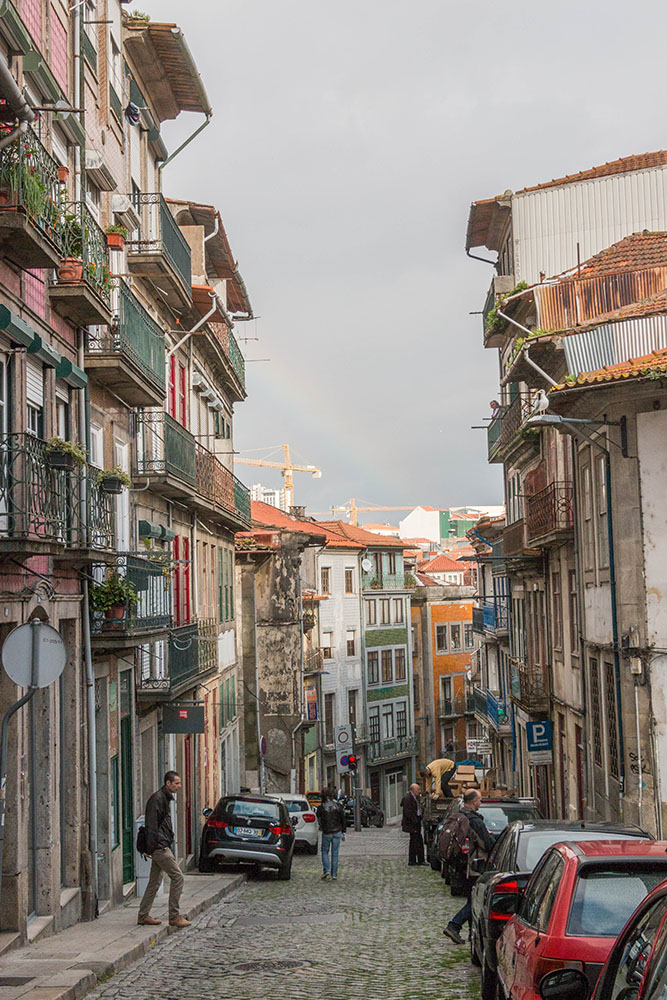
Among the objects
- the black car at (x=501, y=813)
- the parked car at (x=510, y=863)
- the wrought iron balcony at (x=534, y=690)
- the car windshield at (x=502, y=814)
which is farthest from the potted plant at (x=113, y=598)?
the wrought iron balcony at (x=534, y=690)

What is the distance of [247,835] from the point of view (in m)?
23.0

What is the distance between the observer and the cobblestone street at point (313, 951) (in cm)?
1100

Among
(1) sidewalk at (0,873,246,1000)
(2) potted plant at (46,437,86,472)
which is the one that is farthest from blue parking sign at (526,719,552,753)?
(2) potted plant at (46,437,86,472)

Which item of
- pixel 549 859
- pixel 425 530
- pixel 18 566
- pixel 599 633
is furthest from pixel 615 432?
pixel 425 530

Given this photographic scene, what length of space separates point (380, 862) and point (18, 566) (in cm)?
1673

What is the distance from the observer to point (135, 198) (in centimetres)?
2314

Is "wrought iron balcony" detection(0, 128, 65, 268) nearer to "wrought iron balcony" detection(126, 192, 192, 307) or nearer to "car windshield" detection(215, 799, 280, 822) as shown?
"wrought iron balcony" detection(126, 192, 192, 307)

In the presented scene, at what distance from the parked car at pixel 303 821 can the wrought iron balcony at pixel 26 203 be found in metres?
20.0

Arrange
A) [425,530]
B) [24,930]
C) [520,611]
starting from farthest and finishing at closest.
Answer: [425,530] < [520,611] < [24,930]

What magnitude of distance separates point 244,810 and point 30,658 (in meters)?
13.9

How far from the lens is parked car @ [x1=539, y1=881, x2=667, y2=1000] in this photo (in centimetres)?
442

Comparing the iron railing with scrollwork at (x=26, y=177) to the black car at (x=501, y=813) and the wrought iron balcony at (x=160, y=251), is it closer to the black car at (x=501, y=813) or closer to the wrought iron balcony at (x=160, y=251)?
the wrought iron balcony at (x=160, y=251)

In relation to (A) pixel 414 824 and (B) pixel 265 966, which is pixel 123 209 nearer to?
(B) pixel 265 966

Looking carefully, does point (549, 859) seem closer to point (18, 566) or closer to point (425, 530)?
point (18, 566)
